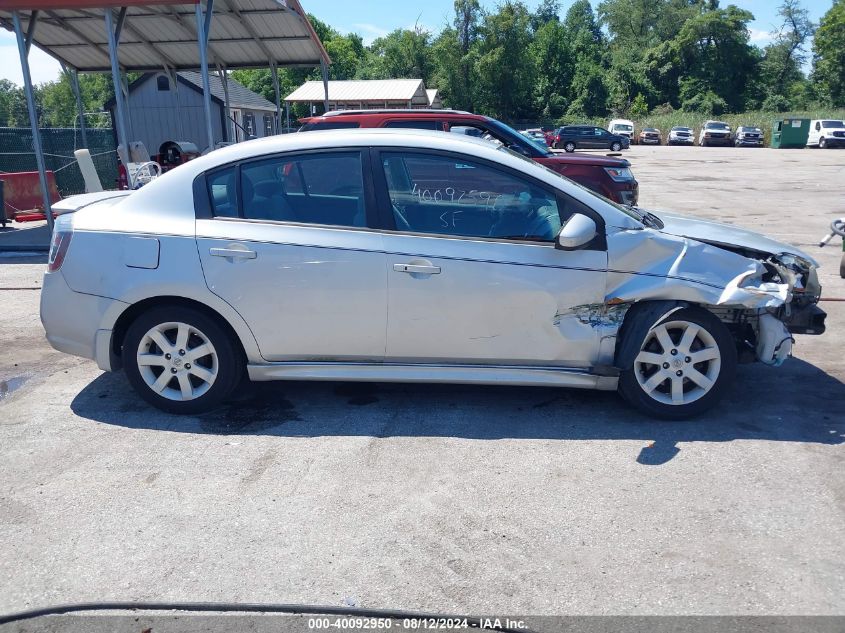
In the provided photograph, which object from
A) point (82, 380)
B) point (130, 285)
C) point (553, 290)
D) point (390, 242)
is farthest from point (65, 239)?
point (553, 290)

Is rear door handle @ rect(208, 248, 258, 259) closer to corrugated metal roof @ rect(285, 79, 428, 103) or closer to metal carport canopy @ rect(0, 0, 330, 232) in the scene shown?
metal carport canopy @ rect(0, 0, 330, 232)

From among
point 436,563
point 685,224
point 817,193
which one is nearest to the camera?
point 436,563

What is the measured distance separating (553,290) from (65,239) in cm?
309

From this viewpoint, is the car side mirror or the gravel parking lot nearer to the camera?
the gravel parking lot

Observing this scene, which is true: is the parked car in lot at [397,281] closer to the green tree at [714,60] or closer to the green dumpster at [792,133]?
the green dumpster at [792,133]

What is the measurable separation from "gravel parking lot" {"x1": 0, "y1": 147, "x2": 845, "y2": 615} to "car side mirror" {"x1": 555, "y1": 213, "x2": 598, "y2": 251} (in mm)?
→ 1133

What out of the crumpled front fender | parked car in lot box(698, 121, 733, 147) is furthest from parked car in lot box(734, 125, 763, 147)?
the crumpled front fender

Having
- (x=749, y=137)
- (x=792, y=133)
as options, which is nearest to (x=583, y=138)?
(x=749, y=137)

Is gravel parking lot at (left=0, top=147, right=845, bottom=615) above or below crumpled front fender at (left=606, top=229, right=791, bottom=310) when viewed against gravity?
below

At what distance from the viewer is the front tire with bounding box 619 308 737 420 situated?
4492 mm

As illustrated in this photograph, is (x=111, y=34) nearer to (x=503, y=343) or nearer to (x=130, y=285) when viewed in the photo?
(x=130, y=285)

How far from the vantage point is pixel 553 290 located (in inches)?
174

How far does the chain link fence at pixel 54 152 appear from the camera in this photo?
1691cm

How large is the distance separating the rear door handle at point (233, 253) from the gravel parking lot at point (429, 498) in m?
1.05
